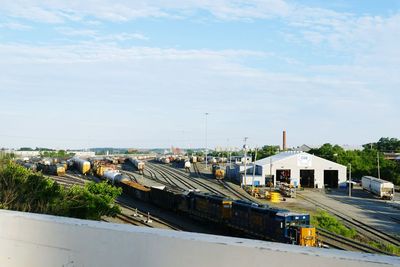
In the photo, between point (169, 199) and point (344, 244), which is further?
point (169, 199)

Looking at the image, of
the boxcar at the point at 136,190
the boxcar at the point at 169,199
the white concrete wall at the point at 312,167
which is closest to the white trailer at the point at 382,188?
the white concrete wall at the point at 312,167

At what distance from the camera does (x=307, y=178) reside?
71.8m

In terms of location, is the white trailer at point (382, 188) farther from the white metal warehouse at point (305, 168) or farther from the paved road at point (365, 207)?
the white metal warehouse at point (305, 168)

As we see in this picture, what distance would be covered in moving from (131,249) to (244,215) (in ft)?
77.8

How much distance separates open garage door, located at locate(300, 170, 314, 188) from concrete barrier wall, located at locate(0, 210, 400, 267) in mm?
68204

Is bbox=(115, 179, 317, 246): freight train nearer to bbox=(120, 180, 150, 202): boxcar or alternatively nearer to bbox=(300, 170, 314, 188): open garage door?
bbox=(120, 180, 150, 202): boxcar

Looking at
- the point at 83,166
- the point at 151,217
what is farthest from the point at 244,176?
the point at 151,217

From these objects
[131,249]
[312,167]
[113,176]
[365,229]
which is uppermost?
[312,167]

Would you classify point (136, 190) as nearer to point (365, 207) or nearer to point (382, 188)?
point (365, 207)

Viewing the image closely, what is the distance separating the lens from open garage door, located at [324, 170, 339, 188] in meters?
70.3

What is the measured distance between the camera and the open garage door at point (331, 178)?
231 feet

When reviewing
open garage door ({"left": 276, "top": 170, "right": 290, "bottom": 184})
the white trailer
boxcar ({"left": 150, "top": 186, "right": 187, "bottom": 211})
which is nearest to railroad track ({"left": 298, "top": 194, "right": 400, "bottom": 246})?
the white trailer

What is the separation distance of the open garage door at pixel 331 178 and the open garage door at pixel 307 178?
2844 millimetres

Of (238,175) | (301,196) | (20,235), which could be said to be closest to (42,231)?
(20,235)
